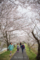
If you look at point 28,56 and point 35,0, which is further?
point 35,0

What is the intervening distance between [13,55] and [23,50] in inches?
13.6

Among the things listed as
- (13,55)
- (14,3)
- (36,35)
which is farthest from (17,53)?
(14,3)

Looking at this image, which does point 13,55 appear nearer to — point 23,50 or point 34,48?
point 23,50

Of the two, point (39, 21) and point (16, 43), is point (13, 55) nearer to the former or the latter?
point (16, 43)

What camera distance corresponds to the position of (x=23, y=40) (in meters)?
2.35

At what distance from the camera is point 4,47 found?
2316 millimetres

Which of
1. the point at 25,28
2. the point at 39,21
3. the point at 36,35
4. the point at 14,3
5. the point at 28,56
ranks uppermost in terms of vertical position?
the point at 14,3

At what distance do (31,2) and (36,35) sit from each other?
3.51ft

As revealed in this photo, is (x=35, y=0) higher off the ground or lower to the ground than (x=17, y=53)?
higher

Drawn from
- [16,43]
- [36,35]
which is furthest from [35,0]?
[16,43]

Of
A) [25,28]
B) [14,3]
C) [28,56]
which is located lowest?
[28,56]

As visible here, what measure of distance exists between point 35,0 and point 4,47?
1.80m

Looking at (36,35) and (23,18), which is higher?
(23,18)

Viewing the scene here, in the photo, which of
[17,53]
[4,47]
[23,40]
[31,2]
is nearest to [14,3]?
[31,2]
